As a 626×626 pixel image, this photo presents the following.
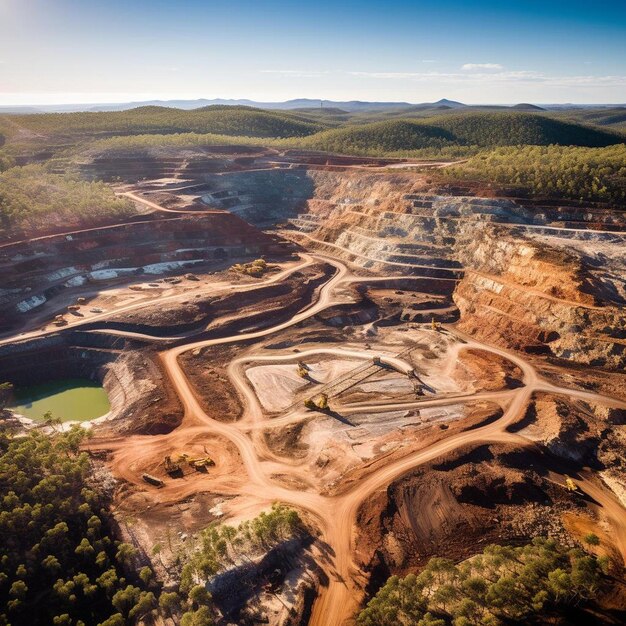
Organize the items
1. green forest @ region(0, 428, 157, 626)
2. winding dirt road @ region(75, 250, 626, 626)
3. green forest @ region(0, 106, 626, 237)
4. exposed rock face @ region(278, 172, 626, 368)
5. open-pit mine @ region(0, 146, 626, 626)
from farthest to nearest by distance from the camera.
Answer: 1. green forest @ region(0, 106, 626, 237)
2. exposed rock face @ region(278, 172, 626, 368)
3. open-pit mine @ region(0, 146, 626, 626)
4. winding dirt road @ region(75, 250, 626, 626)
5. green forest @ region(0, 428, 157, 626)

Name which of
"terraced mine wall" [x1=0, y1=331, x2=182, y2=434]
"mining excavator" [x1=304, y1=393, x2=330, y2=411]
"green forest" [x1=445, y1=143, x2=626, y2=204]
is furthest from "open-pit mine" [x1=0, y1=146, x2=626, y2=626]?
"green forest" [x1=445, y1=143, x2=626, y2=204]

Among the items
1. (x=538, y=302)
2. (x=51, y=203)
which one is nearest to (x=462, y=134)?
(x=538, y=302)

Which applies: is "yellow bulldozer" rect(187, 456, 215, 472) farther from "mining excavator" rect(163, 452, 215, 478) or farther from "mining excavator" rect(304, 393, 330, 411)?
"mining excavator" rect(304, 393, 330, 411)

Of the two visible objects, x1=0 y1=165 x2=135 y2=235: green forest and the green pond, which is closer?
the green pond

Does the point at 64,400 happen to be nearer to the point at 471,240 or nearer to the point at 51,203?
the point at 51,203

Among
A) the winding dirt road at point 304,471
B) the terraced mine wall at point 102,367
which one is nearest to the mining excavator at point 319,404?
the winding dirt road at point 304,471

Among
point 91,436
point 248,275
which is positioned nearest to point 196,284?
point 248,275

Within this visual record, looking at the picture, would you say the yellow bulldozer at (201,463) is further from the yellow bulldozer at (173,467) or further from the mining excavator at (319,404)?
the mining excavator at (319,404)
